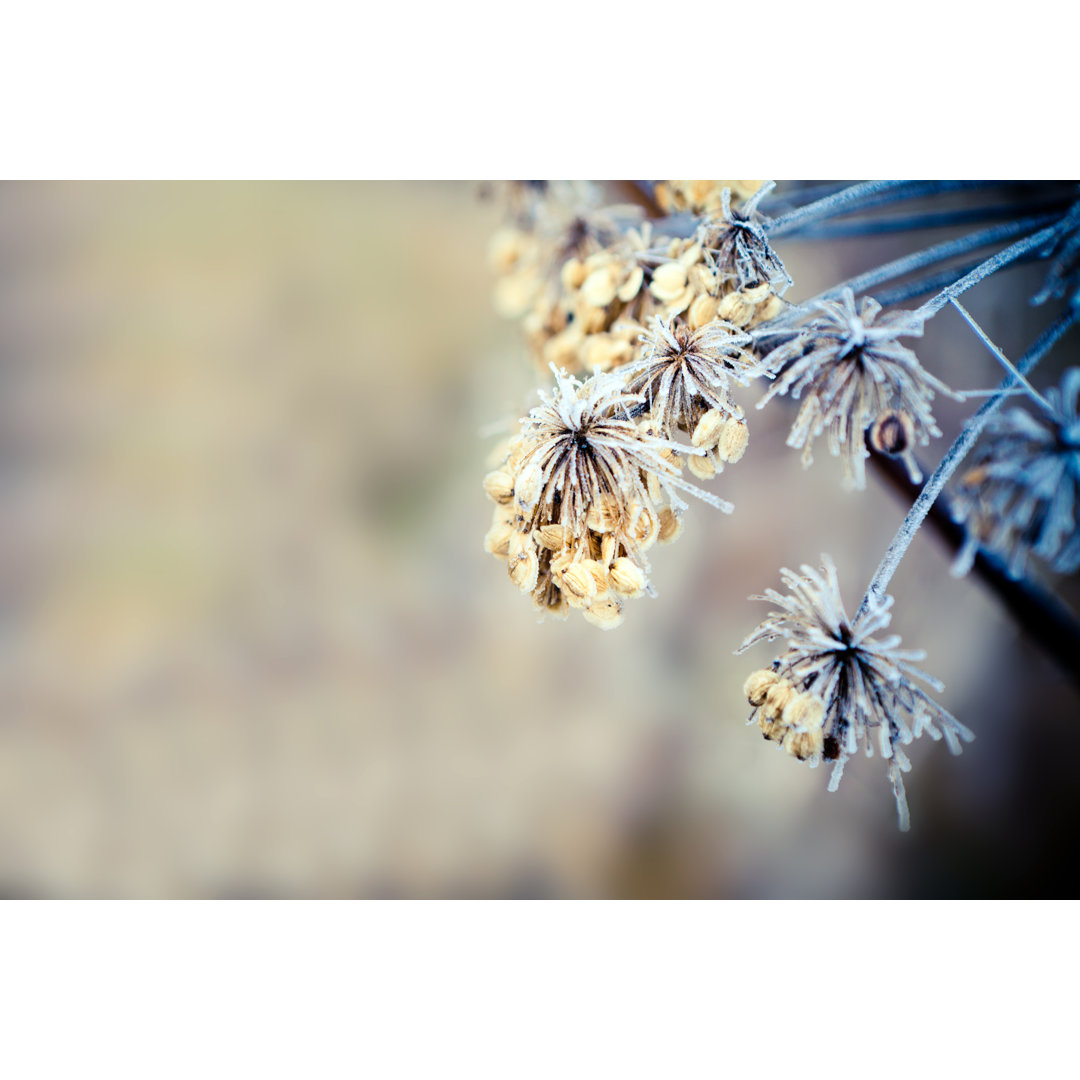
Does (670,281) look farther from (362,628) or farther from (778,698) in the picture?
(362,628)

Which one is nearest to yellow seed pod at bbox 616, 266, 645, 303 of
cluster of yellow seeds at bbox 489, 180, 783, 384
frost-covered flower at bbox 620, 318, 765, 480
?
cluster of yellow seeds at bbox 489, 180, 783, 384

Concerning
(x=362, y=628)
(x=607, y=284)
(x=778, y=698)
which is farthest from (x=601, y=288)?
(x=362, y=628)

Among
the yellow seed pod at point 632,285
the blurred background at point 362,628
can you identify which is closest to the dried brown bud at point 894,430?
the yellow seed pod at point 632,285

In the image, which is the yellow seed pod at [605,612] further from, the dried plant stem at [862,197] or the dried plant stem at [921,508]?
the dried plant stem at [862,197]

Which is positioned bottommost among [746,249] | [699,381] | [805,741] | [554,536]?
[805,741]

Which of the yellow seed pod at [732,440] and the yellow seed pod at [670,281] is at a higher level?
the yellow seed pod at [670,281]
